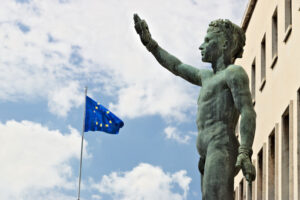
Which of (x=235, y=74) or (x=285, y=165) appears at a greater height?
(x=285, y=165)

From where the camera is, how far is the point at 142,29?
15.1m

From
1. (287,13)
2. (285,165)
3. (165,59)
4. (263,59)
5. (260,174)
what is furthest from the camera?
(263,59)

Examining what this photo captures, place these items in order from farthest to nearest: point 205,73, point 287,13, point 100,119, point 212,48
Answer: point 100,119
point 287,13
point 205,73
point 212,48

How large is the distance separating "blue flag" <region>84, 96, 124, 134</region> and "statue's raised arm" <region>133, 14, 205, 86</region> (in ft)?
101

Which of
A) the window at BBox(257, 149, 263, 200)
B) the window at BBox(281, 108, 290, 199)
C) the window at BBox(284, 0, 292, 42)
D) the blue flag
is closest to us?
the window at BBox(281, 108, 290, 199)

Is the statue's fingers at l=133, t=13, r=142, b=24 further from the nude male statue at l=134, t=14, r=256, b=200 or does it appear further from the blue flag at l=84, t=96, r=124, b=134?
the blue flag at l=84, t=96, r=124, b=134

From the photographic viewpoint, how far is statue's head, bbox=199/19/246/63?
1452cm

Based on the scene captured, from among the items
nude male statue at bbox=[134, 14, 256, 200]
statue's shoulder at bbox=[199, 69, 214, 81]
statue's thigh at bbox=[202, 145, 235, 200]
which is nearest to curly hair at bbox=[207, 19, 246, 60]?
nude male statue at bbox=[134, 14, 256, 200]

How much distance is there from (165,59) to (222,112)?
1.47 metres

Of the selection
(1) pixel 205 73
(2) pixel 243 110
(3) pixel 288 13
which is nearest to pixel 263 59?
(3) pixel 288 13

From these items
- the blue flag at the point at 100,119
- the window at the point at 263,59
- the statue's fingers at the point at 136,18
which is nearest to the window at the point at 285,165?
the window at the point at 263,59

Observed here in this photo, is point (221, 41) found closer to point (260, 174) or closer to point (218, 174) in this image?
point (218, 174)

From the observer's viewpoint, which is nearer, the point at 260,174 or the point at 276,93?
the point at 276,93

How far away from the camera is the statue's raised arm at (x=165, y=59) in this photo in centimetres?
1486
